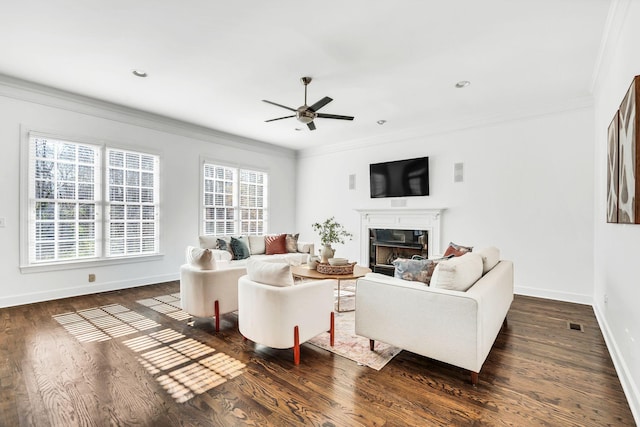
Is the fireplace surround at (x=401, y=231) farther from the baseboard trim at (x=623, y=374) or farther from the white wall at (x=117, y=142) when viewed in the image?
the white wall at (x=117, y=142)

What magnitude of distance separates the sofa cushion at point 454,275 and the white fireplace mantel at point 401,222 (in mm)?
2873

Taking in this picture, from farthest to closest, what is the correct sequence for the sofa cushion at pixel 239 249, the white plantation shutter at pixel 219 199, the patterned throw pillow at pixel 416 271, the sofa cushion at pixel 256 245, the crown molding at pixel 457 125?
the white plantation shutter at pixel 219 199
the sofa cushion at pixel 256 245
the sofa cushion at pixel 239 249
the crown molding at pixel 457 125
the patterned throw pillow at pixel 416 271

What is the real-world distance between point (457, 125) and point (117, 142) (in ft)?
18.4

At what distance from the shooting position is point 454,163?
5.44 m

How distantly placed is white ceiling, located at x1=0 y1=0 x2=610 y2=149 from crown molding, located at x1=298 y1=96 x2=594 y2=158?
76 mm

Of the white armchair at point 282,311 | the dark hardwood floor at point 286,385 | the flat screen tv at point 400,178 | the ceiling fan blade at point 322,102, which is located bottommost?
the dark hardwood floor at point 286,385

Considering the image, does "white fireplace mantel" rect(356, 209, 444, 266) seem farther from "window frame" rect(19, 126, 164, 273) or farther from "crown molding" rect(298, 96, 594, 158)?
"window frame" rect(19, 126, 164, 273)

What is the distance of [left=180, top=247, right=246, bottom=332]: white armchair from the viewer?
129 inches

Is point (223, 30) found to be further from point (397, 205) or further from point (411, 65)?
point (397, 205)

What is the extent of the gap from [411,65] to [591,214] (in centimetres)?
327

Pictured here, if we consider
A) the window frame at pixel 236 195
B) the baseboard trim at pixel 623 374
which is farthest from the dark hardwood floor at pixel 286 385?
the window frame at pixel 236 195

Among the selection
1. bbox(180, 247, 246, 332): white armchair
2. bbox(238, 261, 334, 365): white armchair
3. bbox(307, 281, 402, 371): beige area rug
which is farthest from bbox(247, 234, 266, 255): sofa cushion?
bbox(238, 261, 334, 365): white armchair

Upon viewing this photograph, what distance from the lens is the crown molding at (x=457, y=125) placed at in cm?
441

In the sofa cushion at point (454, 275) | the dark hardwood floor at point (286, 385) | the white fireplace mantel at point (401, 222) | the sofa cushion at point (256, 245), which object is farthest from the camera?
the sofa cushion at point (256, 245)
